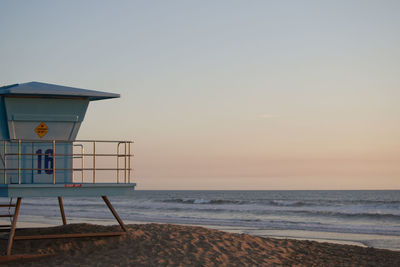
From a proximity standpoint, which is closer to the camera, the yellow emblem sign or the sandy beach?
the sandy beach

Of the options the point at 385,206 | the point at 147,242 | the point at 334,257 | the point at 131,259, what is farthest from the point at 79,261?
the point at 385,206

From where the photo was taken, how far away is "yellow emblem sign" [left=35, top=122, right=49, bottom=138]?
1295 cm

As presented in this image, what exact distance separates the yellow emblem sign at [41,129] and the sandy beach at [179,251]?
2.85m

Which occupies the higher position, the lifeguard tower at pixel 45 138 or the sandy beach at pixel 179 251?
the lifeguard tower at pixel 45 138

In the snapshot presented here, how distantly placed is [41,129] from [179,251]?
4685 mm

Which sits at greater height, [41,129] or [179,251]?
[41,129]

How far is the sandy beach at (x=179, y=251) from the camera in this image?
40.5ft

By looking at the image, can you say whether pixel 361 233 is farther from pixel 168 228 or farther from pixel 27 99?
pixel 27 99

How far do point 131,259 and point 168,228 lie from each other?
11.4 ft

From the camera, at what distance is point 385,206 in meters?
42.8

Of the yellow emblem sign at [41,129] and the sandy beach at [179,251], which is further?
the yellow emblem sign at [41,129]

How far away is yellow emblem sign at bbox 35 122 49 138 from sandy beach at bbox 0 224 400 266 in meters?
2.85

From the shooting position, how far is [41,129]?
42.7 feet

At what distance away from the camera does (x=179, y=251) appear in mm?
13031
